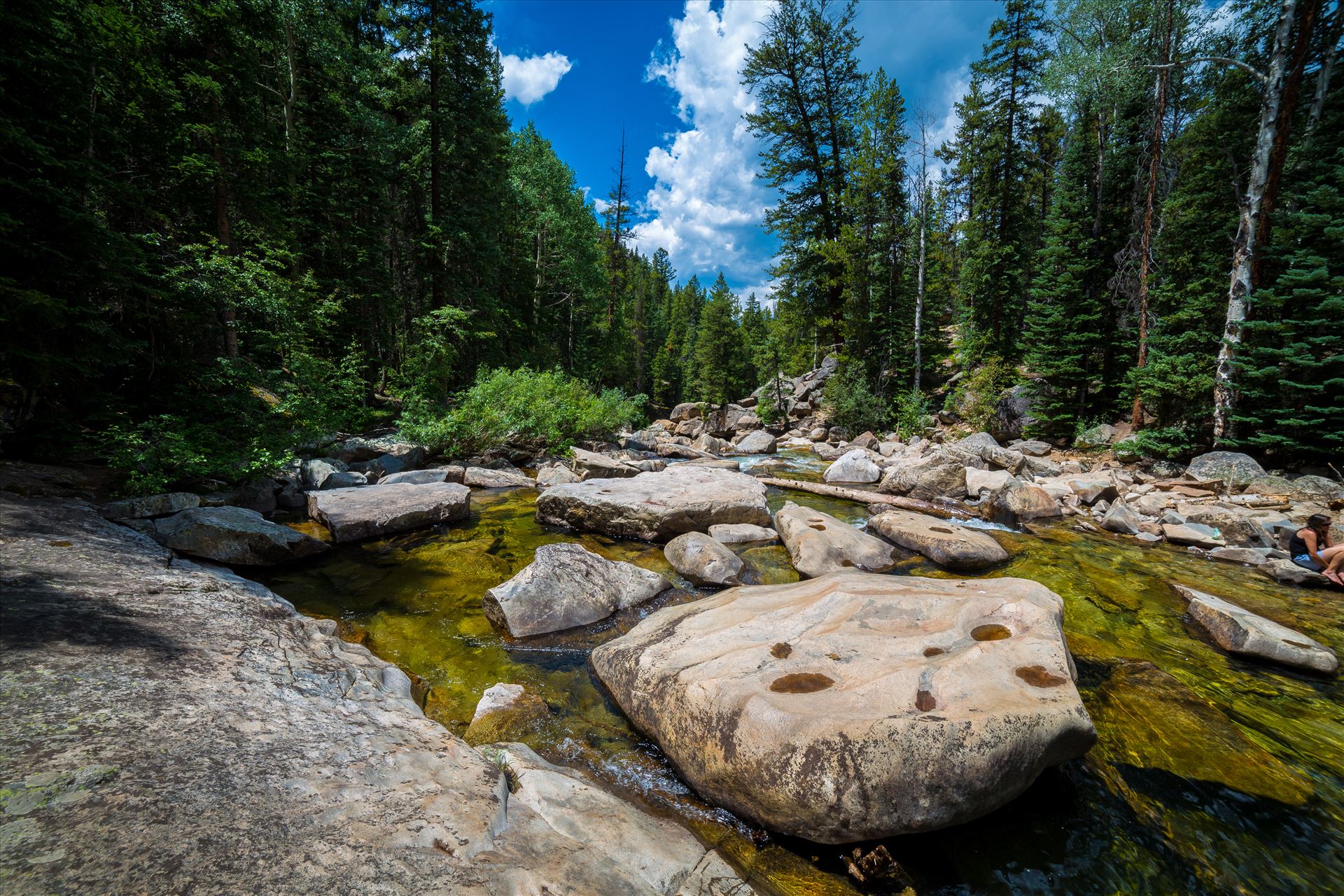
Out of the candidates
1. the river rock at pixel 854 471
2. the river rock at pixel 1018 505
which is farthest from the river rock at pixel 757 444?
the river rock at pixel 1018 505

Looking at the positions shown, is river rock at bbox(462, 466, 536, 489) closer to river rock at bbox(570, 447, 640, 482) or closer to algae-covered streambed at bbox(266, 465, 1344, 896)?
river rock at bbox(570, 447, 640, 482)

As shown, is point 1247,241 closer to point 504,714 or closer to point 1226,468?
point 1226,468

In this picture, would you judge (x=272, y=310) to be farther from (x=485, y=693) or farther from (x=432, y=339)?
(x=485, y=693)

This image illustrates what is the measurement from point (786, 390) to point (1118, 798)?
2647 centimetres

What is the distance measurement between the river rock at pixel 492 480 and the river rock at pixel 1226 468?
14.2 m

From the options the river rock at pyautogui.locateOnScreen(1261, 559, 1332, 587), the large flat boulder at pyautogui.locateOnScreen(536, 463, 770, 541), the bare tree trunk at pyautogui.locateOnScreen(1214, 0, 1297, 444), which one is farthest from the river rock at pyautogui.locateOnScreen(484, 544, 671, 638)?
the bare tree trunk at pyautogui.locateOnScreen(1214, 0, 1297, 444)

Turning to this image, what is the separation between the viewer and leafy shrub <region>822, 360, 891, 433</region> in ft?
68.8

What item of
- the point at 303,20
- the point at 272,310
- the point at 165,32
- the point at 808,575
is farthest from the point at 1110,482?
the point at 303,20

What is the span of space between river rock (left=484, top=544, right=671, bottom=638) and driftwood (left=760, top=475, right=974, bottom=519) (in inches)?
226

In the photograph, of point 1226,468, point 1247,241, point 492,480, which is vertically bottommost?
point 492,480

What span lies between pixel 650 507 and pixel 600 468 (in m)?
3.98

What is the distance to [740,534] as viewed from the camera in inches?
277

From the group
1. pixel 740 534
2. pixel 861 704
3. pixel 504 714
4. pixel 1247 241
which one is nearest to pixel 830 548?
pixel 740 534

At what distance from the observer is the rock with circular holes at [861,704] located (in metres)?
2.37
